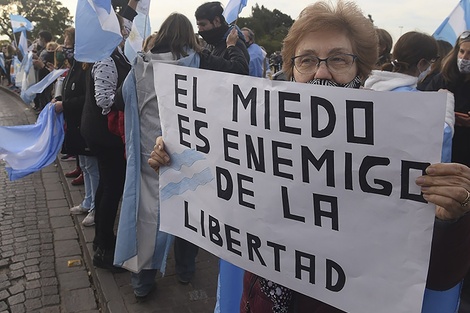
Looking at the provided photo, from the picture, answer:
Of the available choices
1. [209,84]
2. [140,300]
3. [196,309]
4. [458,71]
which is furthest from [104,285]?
[458,71]

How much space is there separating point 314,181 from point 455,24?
431 cm

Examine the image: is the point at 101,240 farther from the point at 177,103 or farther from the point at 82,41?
the point at 177,103

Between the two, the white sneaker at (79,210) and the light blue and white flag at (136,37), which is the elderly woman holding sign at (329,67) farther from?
the white sneaker at (79,210)

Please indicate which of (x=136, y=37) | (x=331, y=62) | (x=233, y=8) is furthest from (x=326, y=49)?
(x=233, y=8)

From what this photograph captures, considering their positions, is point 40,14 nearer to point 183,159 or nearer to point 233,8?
point 233,8

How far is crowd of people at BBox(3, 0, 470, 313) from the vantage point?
1.20 metres

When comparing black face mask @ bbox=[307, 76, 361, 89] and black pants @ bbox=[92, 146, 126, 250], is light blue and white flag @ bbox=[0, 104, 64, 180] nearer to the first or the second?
black pants @ bbox=[92, 146, 126, 250]

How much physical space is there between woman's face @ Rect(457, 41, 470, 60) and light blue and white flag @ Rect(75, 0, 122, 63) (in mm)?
2554

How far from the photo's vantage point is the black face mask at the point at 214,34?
3672mm

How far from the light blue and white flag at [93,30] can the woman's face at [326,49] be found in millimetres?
1814

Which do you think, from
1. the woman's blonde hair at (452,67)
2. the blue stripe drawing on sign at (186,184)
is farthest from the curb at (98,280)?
the woman's blonde hair at (452,67)

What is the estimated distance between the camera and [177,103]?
166 cm

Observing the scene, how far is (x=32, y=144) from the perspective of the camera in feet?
14.9

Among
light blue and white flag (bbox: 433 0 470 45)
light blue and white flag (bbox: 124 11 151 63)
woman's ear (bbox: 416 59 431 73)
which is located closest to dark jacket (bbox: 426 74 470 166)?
woman's ear (bbox: 416 59 431 73)
